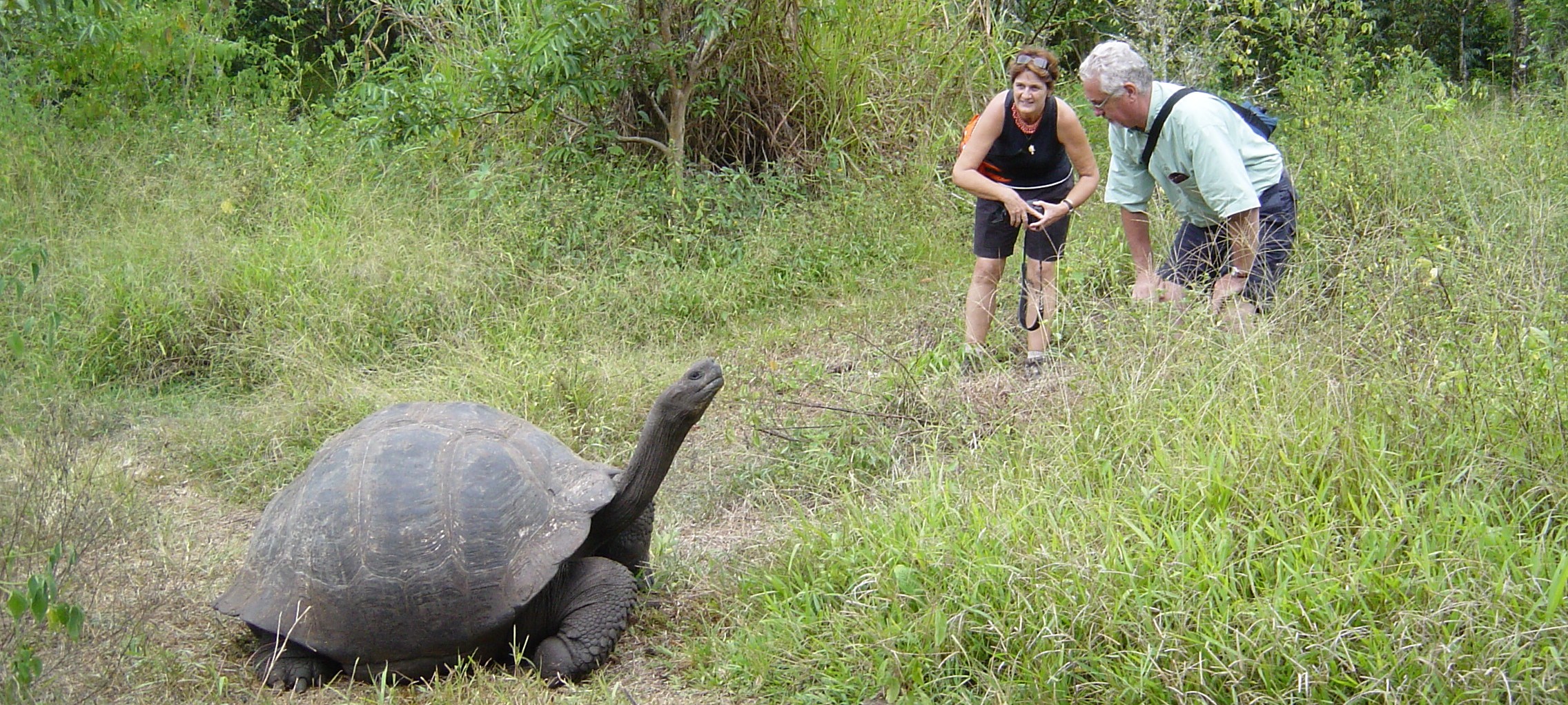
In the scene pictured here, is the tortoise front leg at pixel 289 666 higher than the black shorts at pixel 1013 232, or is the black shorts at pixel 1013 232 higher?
the black shorts at pixel 1013 232

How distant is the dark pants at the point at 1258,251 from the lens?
4.31m

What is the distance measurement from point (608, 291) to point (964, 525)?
142 inches

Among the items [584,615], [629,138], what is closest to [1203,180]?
[584,615]

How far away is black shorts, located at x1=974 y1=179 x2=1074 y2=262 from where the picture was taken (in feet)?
→ 16.8

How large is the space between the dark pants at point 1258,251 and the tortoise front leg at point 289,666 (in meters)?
3.00

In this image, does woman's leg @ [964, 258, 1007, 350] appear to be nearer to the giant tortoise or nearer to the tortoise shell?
the giant tortoise

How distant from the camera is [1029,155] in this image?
5082 mm

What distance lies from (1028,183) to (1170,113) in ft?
2.97

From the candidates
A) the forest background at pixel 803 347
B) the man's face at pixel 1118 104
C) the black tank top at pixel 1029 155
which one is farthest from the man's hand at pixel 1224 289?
the black tank top at pixel 1029 155

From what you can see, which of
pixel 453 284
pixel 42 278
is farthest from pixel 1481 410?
pixel 42 278

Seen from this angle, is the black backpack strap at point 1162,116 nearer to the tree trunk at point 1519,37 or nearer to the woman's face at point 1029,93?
the woman's face at point 1029,93

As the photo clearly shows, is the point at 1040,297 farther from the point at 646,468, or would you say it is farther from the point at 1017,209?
the point at 646,468

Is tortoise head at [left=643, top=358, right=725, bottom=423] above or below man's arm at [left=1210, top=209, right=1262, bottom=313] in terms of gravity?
below

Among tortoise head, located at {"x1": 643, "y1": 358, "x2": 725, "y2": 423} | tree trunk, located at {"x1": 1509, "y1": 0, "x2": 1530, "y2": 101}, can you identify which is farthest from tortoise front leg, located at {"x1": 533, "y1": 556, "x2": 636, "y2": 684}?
tree trunk, located at {"x1": 1509, "y1": 0, "x2": 1530, "y2": 101}
